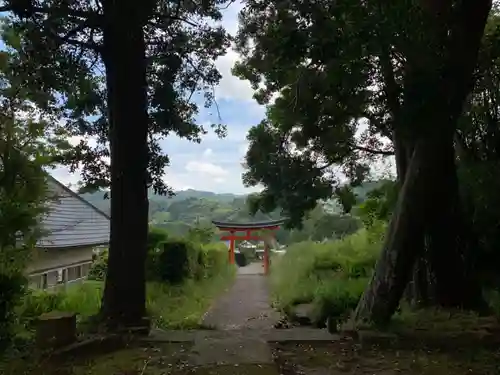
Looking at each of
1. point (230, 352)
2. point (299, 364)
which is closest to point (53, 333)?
point (230, 352)

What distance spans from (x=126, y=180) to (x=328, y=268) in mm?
7959

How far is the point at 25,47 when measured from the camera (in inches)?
202

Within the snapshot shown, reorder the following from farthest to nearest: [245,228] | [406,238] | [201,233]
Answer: [245,228], [201,233], [406,238]

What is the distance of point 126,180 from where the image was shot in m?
4.91

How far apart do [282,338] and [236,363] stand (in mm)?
1014

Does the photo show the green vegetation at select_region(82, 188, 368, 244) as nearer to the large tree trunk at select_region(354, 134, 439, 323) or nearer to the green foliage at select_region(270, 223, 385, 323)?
the green foliage at select_region(270, 223, 385, 323)

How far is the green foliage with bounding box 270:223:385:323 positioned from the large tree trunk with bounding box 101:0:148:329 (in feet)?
12.6

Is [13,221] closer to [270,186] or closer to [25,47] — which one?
[25,47]

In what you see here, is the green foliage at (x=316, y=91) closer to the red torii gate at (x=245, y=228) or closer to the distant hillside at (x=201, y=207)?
the red torii gate at (x=245, y=228)

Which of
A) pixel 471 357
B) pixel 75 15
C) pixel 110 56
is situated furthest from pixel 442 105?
pixel 75 15

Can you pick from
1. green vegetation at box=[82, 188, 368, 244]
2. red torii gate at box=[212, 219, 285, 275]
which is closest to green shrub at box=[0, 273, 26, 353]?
green vegetation at box=[82, 188, 368, 244]

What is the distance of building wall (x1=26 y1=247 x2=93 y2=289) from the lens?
1042cm

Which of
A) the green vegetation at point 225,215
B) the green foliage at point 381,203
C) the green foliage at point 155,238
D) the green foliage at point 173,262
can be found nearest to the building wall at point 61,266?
the green vegetation at point 225,215

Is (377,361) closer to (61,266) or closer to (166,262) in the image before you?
(166,262)
